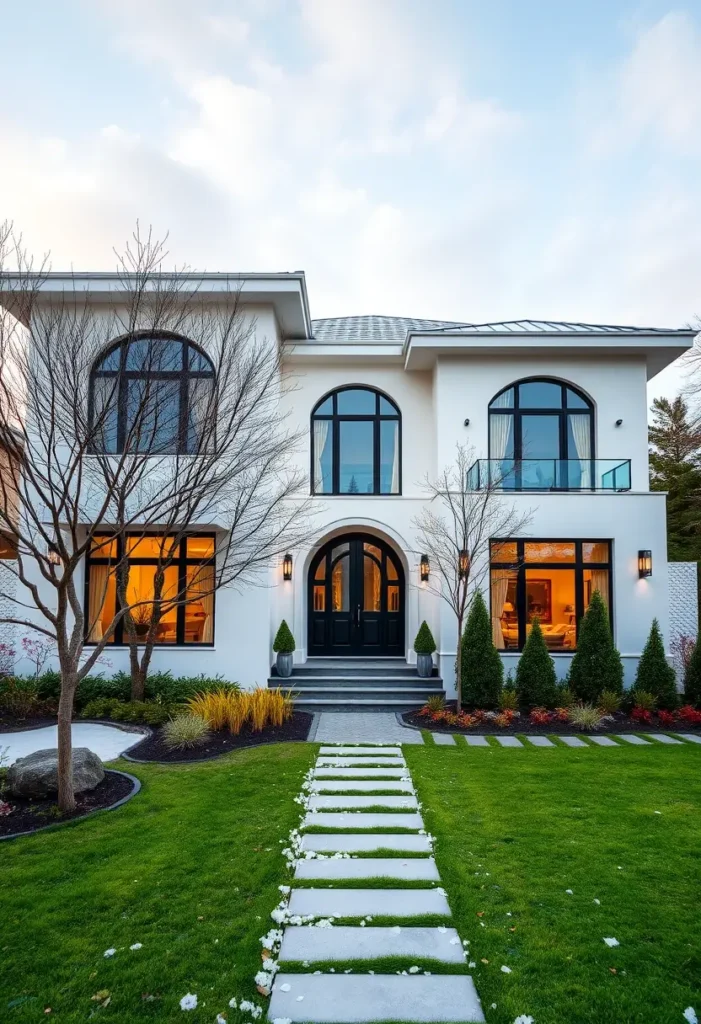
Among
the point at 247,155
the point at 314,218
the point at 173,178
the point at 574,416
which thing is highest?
the point at 314,218

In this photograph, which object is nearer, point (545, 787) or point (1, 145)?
point (545, 787)

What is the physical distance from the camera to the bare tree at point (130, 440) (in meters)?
5.35

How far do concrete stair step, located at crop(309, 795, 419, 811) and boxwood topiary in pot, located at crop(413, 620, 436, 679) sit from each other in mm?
4985

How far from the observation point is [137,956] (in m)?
3.09

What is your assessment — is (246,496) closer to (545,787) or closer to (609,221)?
(545,787)

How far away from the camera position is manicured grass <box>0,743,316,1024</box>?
2803mm

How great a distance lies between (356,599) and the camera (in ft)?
40.9

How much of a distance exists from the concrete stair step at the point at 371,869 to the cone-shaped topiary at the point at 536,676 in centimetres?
572

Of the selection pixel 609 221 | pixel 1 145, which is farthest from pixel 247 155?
pixel 609 221

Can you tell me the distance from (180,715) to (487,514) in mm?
6371

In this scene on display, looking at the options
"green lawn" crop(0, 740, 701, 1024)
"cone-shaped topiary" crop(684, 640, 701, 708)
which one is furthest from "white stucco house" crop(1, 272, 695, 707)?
"green lawn" crop(0, 740, 701, 1024)

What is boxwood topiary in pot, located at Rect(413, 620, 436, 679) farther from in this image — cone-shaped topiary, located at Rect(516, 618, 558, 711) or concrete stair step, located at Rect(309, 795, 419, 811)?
concrete stair step, located at Rect(309, 795, 419, 811)

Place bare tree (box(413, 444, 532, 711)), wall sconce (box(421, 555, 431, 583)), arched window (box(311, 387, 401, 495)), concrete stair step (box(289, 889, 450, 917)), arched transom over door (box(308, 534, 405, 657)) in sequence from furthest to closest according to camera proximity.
→ arched transom over door (box(308, 534, 405, 657)) < arched window (box(311, 387, 401, 495)) < wall sconce (box(421, 555, 431, 583)) < bare tree (box(413, 444, 532, 711)) < concrete stair step (box(289, 889, 450, 917))

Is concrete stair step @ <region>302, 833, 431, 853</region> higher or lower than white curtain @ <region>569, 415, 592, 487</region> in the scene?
lower
